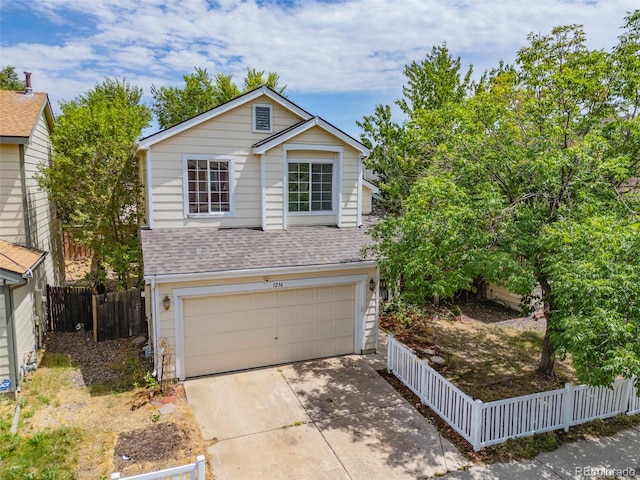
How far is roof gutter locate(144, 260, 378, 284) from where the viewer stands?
8.87m

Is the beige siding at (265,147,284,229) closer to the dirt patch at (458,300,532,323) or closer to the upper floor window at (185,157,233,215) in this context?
the upper floor window at (185,157,233,215)

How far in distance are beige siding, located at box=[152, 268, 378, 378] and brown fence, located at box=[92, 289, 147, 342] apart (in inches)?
64.9

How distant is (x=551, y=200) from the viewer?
8414 millimetres

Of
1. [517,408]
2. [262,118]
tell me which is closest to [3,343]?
[262,118]

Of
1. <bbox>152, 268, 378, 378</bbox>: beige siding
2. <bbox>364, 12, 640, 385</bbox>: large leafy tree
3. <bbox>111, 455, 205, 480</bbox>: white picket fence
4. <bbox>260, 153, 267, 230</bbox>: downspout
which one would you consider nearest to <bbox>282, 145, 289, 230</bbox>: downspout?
<bbox>260, 153, 267, 230</bbox>: downspout

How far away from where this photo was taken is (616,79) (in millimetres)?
8234

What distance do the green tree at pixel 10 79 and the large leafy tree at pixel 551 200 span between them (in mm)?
40928

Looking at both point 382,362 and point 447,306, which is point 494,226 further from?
point 447,306

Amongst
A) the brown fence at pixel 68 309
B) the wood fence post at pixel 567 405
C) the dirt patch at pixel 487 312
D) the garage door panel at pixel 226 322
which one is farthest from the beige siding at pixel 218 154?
the dirt patch at pixel 487 312

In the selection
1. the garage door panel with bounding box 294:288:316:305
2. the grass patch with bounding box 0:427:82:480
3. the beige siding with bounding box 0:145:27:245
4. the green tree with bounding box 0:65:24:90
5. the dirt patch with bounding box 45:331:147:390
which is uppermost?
the green tree with bounding box 0:65:24:90

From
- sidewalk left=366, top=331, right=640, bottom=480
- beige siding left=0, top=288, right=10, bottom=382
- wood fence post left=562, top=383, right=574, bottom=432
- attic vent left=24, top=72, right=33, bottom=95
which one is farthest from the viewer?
attic vent left=24, top=72, right=33, bottom=95

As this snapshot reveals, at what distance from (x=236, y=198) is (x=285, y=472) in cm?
710

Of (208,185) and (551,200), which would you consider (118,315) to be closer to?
(208,185)

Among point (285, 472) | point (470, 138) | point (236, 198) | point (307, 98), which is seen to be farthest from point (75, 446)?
point (307, 98)
